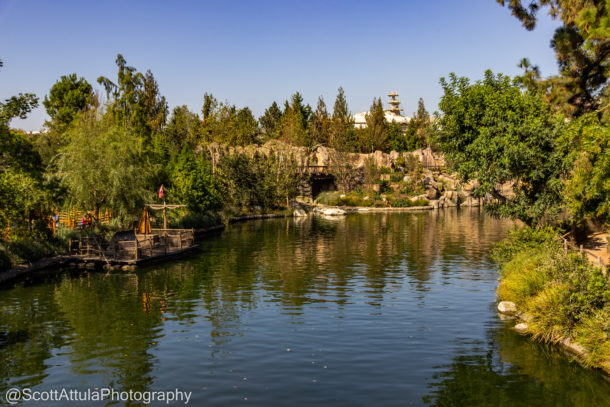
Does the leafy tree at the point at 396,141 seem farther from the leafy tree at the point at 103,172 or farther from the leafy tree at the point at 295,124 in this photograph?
the leafy tree at the point at 103,172

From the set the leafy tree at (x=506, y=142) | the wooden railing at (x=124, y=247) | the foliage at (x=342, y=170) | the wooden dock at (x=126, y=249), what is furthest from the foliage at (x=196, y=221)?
the foliage at (x=342, y=170)

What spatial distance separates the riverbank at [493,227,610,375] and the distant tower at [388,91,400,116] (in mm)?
147910

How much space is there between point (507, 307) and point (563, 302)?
489 centimetres

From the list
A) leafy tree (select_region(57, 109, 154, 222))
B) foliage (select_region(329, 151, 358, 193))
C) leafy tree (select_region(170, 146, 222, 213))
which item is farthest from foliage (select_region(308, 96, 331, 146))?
leafy tree (select_region(57, 109, 154, 222))

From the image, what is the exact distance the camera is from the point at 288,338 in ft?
64.7

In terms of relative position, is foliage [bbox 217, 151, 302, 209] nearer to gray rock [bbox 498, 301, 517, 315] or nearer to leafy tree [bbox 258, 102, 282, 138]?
leafy tree [bbox 258, 102, 282, 138]

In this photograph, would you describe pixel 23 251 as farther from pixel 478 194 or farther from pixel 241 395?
pixel 478 194

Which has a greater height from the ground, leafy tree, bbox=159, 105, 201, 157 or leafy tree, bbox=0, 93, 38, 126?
leafy tree, bbox=159, 105, 201, 157

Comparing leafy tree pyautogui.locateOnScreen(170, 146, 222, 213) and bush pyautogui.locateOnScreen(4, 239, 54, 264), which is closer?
bush pyautogui.locateOnScreen(4, 239, 54, 264)

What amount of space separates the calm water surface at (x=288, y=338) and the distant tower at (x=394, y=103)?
13647 centimetres

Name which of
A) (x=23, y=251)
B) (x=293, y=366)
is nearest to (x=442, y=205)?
(x=23, y=251)

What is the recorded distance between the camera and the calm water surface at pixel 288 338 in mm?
15023

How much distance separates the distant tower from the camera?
168 m

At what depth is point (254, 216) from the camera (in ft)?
253
